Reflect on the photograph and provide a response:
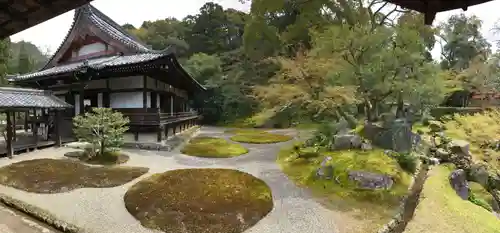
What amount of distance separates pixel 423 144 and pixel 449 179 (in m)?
3.76

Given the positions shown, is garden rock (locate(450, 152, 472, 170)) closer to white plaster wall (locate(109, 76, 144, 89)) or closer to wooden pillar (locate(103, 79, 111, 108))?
white plaster wall (locate(109, 76, 144, 89))

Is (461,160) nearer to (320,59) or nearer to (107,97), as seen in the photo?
(320,59)

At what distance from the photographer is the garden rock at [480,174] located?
9.84 m

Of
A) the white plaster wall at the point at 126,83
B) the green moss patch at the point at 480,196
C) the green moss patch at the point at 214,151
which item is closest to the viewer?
the green moss patch at the point at 480,196

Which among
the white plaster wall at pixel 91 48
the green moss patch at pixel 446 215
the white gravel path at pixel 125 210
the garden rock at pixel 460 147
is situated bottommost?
the green moss patch at pixel 446 215

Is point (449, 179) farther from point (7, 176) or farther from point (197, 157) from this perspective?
point (7, 176)

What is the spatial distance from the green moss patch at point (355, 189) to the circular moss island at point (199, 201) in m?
1.51

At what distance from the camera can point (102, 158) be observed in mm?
9891

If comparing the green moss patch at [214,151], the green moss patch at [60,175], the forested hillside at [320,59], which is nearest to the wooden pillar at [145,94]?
the green moss patch at [214,151]

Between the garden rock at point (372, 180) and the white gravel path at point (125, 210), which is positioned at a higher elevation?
the garden rock at point (372, 180)

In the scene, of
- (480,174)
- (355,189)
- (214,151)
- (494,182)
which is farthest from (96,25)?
(494,182)

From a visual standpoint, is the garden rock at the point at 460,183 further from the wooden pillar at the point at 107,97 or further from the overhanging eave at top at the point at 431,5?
the wooden pillar at the point at 107,97

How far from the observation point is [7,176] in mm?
7723

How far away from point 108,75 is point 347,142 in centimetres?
1169
